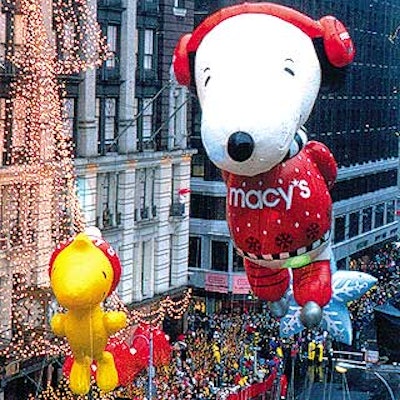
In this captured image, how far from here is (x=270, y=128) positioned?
29.7ft

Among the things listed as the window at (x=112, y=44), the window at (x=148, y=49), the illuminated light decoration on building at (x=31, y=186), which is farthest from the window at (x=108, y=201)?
the window at (x=148, y=49)

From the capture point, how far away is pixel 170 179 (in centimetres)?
2888

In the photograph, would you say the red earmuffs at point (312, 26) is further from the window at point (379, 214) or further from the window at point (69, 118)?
the window at point (379, 214)

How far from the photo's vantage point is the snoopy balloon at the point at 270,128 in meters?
9.05

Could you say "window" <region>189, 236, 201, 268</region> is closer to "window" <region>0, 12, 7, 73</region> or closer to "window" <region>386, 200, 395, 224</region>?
"window" <region>0, 12, 7, 73</region>

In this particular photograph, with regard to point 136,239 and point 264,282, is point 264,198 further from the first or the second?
point 136,239

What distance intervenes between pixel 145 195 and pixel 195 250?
6.98 meters

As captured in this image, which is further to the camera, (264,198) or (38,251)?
(38,251)

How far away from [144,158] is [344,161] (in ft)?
43.6

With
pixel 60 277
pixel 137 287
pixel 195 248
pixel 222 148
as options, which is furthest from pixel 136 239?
pixel 222 148

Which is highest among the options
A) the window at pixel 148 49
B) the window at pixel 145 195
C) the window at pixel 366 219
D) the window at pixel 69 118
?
the window at pixel 148 49

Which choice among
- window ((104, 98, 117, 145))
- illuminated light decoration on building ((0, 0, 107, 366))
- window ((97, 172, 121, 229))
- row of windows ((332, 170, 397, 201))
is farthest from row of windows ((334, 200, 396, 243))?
illuminated light decoration on building ((0, 0, 107, 366))

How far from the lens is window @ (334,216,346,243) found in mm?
39719

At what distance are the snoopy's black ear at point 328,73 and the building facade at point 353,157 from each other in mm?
19630
